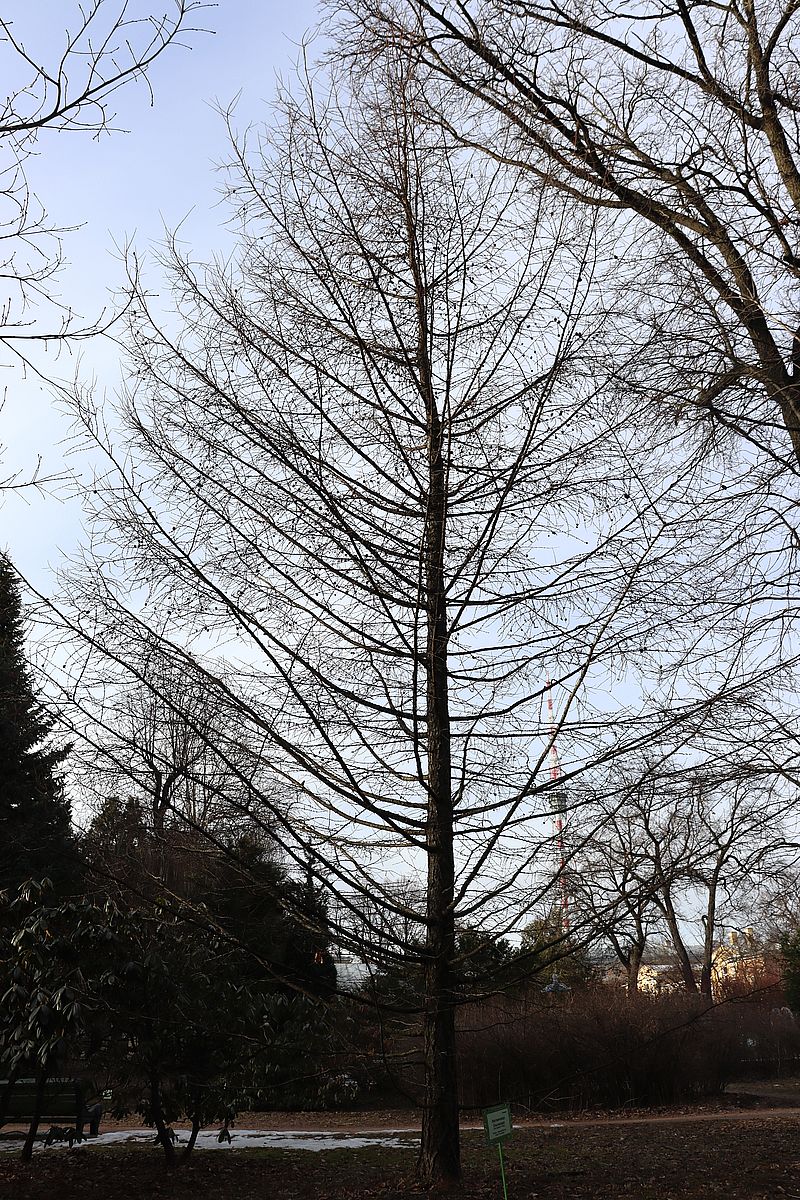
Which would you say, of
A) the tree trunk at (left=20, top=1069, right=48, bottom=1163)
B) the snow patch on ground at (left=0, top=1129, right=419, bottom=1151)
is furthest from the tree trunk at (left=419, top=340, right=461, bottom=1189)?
the snow patch on ground at (left=0, top=1129, right=419, bottom=1151)

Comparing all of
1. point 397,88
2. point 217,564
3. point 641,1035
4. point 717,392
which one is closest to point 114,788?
point 217,564

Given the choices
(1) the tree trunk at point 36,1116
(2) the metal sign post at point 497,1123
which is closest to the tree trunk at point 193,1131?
(1) the tree trunk at point 36,1116

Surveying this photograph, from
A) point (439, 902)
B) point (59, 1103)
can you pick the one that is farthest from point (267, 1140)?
point (439, 902)

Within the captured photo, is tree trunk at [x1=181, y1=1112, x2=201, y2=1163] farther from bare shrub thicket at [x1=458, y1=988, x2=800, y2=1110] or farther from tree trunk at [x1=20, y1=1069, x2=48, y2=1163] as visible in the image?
bare shrub thicket at [x1=458, y1=988, x2=800, y2=1110]

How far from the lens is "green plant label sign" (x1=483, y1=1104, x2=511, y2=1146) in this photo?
4328 mm

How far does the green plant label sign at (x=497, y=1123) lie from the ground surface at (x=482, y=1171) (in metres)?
0.65

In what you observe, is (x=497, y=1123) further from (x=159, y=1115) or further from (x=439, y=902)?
(x=159, y=1115)

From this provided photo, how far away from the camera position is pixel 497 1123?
437cm

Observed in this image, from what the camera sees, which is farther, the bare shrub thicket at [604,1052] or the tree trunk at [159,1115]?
the bare shrub thicket at [604,1052]

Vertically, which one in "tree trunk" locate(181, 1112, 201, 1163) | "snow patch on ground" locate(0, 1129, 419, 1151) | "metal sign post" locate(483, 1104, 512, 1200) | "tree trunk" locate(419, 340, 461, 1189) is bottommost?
"snow patch on ground" locate(0, 1129, 419, 1151)

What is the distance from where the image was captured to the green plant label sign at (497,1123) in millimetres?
4328

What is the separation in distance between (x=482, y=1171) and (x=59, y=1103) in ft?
25.3

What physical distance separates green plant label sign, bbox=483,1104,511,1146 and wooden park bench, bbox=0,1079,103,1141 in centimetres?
720

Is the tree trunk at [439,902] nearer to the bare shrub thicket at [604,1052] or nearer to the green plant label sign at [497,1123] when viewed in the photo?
the green plant label sign at [497,1123]
